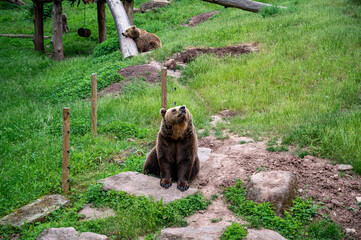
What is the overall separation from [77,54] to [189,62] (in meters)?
7.72

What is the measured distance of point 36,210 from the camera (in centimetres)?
470

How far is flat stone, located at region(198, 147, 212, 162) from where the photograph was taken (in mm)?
6025

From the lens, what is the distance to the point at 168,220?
14.4 ft

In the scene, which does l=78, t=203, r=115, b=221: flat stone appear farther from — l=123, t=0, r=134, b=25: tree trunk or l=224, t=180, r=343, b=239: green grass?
l=123, t=0, r=134, b=25: tree trunk

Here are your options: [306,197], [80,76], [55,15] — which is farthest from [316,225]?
[55,15]

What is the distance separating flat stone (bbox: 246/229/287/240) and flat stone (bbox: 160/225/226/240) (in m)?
0.32

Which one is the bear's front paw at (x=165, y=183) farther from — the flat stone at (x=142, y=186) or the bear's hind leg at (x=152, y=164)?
the bear's hind leg at (x=152, y=164)

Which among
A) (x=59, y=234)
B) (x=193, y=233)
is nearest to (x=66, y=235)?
(x=59, y=234)

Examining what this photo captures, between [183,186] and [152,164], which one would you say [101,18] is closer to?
[152,164]

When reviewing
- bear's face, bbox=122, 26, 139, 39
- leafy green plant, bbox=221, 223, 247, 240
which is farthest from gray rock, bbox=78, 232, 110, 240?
bear's face, bbox=122, 26, 139, 39

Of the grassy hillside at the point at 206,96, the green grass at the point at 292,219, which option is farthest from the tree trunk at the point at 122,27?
the green grass at the point at 292,219

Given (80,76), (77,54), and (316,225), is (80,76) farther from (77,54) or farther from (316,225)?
(316,225)

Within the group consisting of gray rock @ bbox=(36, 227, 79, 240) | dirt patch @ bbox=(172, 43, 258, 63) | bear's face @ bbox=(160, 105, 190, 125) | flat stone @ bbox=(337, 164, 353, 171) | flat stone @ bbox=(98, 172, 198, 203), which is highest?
dirt patch @ bbox=(172, 43, 258, 63)

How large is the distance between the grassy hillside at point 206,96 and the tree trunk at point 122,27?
0.47 metres
